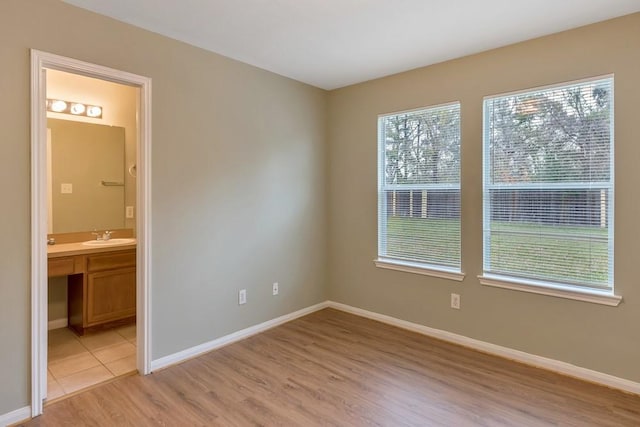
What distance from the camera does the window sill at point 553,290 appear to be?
2.44 metres

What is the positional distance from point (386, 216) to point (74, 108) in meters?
3.41

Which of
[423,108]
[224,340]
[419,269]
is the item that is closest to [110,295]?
[224,340]

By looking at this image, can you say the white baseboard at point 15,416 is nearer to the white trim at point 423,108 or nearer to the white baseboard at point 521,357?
the white baseboard at point 521,357

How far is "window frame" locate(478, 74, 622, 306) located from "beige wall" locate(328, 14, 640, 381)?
0.04 meters

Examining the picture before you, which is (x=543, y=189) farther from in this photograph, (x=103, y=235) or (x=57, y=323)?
(x=57, y=323)

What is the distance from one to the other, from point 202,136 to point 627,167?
3065 millimetres

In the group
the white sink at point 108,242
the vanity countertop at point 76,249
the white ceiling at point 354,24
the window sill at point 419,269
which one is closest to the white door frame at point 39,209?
the white ceiling at point 354,24

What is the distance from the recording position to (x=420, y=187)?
11.2 feet

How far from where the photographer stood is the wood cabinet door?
3.32m

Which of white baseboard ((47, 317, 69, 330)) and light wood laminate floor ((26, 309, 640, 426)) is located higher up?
white baseboard ((47, 317, 69, 330))

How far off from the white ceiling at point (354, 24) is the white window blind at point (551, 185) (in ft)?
1.61

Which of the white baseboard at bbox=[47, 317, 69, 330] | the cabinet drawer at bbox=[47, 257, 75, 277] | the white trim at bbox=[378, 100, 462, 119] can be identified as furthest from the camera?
the white baseboard at bbox=[47, 317, 69, 330]

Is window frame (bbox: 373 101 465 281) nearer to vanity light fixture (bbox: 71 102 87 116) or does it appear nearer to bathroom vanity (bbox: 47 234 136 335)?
bathroom vanity (bbox: 47 234 136 335)

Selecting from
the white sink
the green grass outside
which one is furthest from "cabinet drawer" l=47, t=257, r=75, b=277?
the green grass outside
